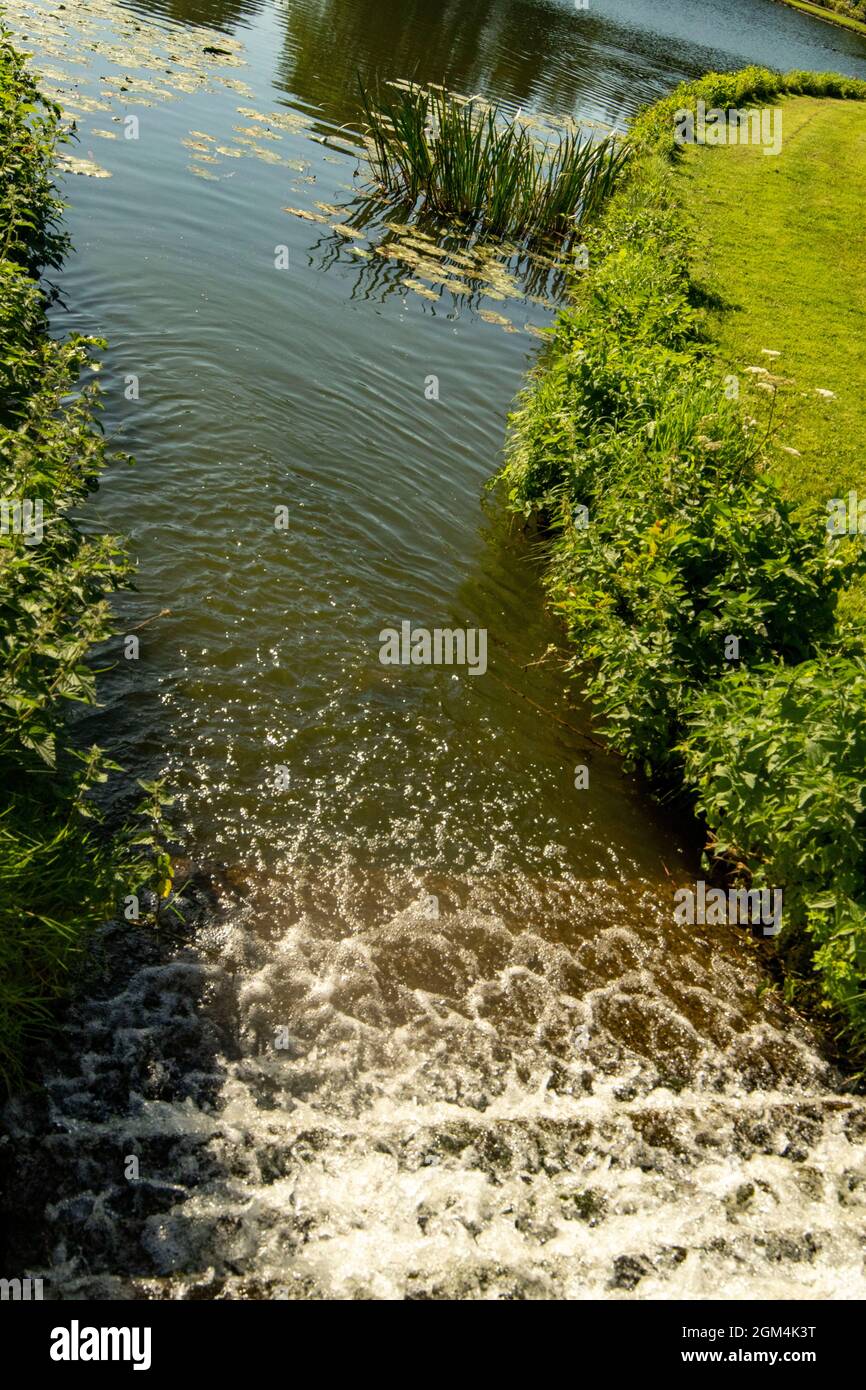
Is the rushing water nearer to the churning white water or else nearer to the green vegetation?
the churning white water

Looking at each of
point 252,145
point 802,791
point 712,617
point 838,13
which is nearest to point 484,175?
point 252,145

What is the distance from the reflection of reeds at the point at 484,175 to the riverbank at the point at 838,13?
54.5 m

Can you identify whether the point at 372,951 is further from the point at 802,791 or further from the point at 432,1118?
the point at 802,791

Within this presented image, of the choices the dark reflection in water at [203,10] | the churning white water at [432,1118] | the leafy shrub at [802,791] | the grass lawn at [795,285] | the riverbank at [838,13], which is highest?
the riverbank at [838,13]

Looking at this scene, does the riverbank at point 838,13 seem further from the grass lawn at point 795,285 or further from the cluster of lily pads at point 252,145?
the cluster of lily pads at point 252,145

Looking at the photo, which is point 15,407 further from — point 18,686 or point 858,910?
point 858,910

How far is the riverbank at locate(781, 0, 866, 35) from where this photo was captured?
59812 mm

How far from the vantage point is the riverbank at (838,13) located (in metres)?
59.8

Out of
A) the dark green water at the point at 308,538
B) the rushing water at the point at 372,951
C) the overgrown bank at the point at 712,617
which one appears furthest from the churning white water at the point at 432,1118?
the overgrown bank at the point at 712,617

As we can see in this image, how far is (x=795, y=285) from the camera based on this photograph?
56.2ft

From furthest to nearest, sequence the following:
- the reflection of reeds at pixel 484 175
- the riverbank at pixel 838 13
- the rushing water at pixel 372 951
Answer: the riverbank at pixel 838 13
the reflection of reeds at pixel 484 175
the rushing water at pixel 372 951

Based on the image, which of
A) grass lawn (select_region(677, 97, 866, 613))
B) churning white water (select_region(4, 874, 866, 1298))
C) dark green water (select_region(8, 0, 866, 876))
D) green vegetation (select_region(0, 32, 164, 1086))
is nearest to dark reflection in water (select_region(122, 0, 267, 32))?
dark green water (select_region(8, 0, 866, 876))

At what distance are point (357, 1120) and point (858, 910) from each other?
277 centimetres

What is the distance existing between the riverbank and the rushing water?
64671 mm
